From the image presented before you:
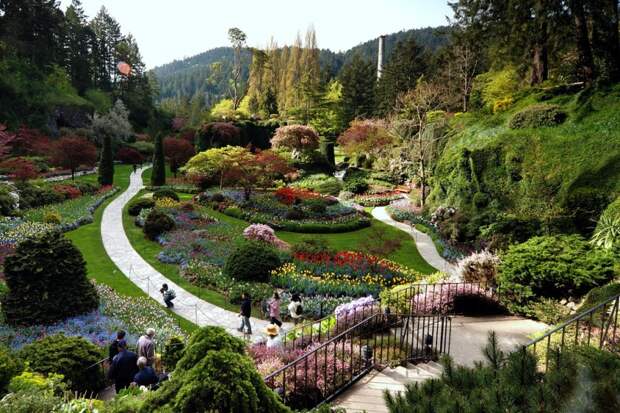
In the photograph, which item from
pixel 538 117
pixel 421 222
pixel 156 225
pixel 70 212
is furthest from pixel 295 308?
pixel 70 212

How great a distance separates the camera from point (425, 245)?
2188cm

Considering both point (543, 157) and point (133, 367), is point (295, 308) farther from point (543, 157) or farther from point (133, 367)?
point (543, 157)

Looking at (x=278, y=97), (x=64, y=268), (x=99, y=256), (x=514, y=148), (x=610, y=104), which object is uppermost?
(x=278, y=97)

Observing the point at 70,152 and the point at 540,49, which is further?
the point at 70,152

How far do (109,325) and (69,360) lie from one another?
298cm

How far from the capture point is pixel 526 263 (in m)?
11.3

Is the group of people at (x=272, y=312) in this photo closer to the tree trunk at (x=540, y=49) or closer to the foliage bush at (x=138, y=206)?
the foliage bush at (x=138, y=206)

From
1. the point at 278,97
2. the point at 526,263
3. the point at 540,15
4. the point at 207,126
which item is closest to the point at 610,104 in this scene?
the point at 540,15

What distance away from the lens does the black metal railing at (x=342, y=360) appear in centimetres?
701

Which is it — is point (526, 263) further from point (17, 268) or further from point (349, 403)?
point (17, 268)

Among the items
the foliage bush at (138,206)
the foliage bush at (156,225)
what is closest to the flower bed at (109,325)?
the foliage bush at (156,225)

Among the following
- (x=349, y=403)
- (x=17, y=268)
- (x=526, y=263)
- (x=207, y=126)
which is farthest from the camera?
(x=207, y=126)

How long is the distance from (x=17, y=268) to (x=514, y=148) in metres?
20.3

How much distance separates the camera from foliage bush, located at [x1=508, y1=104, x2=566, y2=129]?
63.7 ft
